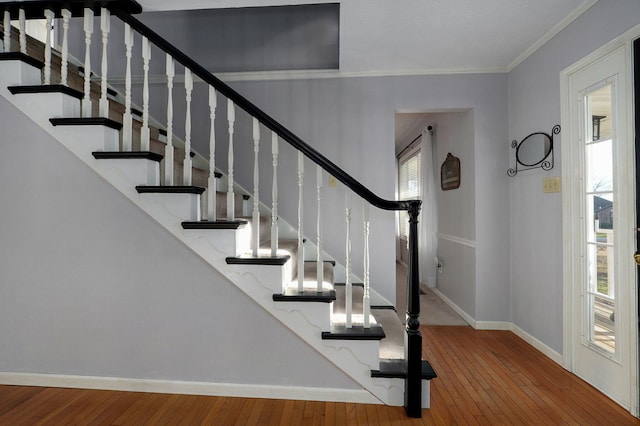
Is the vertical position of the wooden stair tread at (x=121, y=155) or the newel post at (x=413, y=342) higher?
the wooden stair tread at (x=121, y=155)

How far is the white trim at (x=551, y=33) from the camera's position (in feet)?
6.59

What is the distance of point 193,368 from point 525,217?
9.45ft

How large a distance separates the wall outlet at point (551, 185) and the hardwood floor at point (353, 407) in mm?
1330

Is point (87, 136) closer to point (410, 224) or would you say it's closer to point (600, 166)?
point (410, 224)

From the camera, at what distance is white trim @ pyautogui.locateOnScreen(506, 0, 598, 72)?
201 cm

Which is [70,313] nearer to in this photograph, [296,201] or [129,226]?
[129,226]

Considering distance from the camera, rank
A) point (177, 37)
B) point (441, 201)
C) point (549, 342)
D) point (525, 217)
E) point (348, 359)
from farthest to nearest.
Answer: point (441, 201) < point (177, 37) < point (525, 217) < point (549, 342) < point (348, 359)

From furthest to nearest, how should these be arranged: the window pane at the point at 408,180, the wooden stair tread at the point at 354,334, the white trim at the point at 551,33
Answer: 1. the window pane at the point at 408,180
2. the white trim at the point at 551,33
3. the wooden stair tread at the point at 354,334

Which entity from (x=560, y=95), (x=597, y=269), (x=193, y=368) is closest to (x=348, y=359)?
(x=193, y=368)

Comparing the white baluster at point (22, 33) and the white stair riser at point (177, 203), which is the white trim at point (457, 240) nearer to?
the white stair riser at point (177, 203)

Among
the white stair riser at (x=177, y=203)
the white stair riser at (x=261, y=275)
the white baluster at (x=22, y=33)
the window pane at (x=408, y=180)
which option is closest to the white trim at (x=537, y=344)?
the white stair riser at (x=261, y=275)

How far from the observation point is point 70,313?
6.48ft

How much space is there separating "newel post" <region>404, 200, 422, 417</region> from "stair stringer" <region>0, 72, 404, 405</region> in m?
0.11

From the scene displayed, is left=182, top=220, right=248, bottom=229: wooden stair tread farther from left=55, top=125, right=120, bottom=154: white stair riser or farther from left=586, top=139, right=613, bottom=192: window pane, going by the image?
left=586, top=139, right=613, bottom=192: window pane
